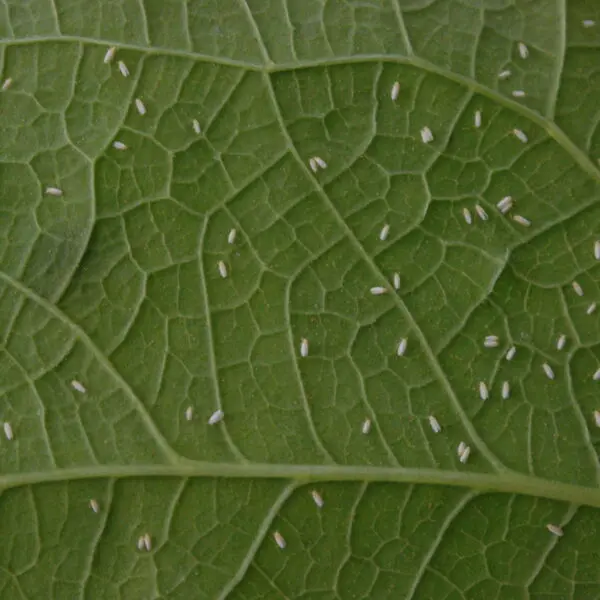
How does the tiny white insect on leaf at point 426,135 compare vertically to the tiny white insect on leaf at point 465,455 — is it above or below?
above

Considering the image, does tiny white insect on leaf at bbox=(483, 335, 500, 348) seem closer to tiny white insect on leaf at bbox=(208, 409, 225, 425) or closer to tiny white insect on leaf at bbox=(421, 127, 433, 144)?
tiny white insect on leaf at bbox=(421, 127, 433, 144)

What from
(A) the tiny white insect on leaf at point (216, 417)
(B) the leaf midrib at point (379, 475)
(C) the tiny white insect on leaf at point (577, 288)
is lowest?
(B) the leaf midrib at point (379, 475)

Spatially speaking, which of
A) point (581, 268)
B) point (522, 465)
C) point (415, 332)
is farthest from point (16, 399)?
point (581, 268)

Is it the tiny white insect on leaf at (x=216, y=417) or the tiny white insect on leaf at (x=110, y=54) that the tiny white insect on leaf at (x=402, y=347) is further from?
the tiny white insect on leaf at (x=110, y=54)

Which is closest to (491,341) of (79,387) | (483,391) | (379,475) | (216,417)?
(483,391)

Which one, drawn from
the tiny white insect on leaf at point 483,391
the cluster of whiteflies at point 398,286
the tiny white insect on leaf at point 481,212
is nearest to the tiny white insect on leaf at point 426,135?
the cluster of whiteflies at point 398,286

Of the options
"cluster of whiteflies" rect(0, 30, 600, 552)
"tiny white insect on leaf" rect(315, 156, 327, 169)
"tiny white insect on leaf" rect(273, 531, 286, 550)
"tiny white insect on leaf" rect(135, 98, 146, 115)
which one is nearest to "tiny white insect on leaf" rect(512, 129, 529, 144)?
"cluster of whiteflies" rect(0, 30, 600, 552)
